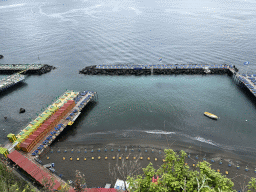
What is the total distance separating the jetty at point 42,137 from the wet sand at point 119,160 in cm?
328

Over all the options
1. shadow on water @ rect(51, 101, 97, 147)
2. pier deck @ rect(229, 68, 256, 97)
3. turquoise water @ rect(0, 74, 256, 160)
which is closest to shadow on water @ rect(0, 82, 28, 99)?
turquoise water @ rect(0, 74, 256, 160)

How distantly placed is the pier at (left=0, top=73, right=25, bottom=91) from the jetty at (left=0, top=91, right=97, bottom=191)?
38.3 meters

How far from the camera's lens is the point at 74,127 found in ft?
225

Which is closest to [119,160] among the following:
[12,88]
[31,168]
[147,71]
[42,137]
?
[31,168]

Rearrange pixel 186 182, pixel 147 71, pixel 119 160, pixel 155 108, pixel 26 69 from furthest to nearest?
pixel 26 69, pixel 147 71, pixel 155 108, pixel 119 160, pixel 186 182

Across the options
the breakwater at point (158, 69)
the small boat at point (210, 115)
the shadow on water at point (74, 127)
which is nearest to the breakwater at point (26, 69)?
the breakwater at point (158, 69)

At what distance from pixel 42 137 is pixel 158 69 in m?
73.1

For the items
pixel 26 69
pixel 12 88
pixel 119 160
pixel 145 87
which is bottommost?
pixel 119 160

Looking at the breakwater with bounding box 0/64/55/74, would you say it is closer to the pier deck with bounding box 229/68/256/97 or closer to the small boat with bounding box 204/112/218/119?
the small boat with bounding box 204/112/218/119

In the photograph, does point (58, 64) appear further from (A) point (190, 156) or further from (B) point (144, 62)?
(A) point (190, 156)

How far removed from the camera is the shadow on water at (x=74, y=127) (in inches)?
2507

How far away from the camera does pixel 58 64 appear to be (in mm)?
120375

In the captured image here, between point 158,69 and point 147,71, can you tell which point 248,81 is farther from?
point 147,71

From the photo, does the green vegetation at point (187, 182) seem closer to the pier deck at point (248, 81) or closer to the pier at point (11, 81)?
the pier deck at point (248, 81)
